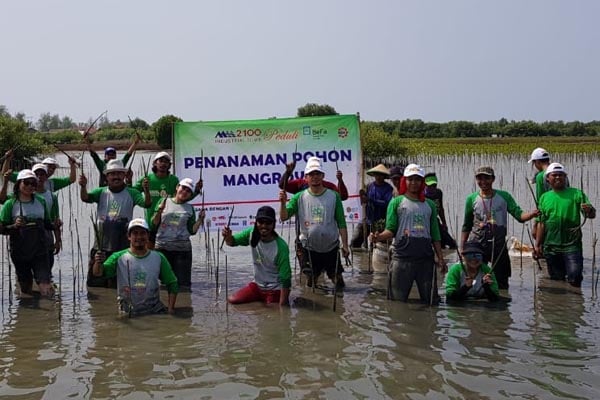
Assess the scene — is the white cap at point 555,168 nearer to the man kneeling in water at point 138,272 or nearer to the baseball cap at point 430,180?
the baseball cap at point 430,180

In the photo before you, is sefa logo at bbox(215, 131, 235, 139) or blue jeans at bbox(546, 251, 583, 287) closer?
blue jeans at bbox(546, 251, 583, 287)

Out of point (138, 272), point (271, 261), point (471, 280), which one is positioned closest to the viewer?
point (138, 272)

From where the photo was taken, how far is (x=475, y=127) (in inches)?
3162

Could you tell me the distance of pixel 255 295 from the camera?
834 centimetres

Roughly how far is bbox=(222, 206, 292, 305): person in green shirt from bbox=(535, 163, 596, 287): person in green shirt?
3449 mm

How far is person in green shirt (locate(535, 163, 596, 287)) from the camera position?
29.8ft

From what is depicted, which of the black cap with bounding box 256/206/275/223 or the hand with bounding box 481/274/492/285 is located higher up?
the black cap with bounding box 256/206/275/223

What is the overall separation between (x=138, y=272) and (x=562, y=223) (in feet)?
17.7

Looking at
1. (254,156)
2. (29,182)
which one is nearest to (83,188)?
(29,182)

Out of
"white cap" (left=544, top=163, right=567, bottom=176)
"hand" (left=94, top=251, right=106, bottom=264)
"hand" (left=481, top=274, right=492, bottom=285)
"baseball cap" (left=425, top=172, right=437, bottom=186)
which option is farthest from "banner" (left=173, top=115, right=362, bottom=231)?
"hand" (left=94, top=251, right=106, bottom=264)

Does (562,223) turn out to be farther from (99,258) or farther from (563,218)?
(99,258)

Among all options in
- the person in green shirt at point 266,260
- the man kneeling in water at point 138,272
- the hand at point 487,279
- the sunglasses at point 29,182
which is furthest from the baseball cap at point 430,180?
the sunglasses at point 29,182

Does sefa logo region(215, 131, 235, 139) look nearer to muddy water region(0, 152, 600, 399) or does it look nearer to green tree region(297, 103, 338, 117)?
muddy water region(0, 152, 600, 399)

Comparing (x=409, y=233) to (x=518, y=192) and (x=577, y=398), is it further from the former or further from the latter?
(x=518, y=192)
